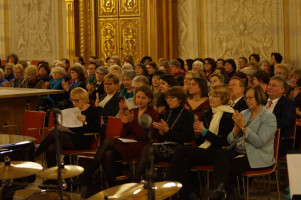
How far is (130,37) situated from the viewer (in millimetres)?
14984

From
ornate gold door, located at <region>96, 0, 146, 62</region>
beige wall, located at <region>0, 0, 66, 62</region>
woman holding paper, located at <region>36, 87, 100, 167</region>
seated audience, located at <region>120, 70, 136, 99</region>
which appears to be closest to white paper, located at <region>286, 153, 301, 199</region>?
woman holding paper, located at <region>36, 87, 100, 167</region>

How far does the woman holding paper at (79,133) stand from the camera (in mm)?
6543

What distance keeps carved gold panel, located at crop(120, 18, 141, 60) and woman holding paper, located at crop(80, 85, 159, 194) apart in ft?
28.4

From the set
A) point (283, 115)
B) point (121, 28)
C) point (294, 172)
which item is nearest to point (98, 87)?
point (283, 115)

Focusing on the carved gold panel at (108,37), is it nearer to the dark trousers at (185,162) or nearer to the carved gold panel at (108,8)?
the carved gold panel at (108,8)

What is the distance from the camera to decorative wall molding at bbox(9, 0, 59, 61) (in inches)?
615

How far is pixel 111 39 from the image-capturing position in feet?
A: 50.1

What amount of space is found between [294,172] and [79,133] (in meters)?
3.27

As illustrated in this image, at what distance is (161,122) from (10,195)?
170cm

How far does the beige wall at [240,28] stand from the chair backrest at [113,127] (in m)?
6.82

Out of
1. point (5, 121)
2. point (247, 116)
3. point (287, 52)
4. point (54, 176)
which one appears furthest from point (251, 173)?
point (287, 52)

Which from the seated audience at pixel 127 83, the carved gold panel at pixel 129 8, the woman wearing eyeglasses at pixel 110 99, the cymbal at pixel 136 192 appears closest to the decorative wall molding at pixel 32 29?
the carved gold panel at pixel 129 8

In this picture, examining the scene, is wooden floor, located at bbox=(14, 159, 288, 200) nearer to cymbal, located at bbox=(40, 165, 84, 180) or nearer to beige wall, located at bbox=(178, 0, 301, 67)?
cymbal, located at bbox=(40, 165, 84, 180)

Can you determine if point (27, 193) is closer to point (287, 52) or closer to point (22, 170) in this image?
point (22, 170)
